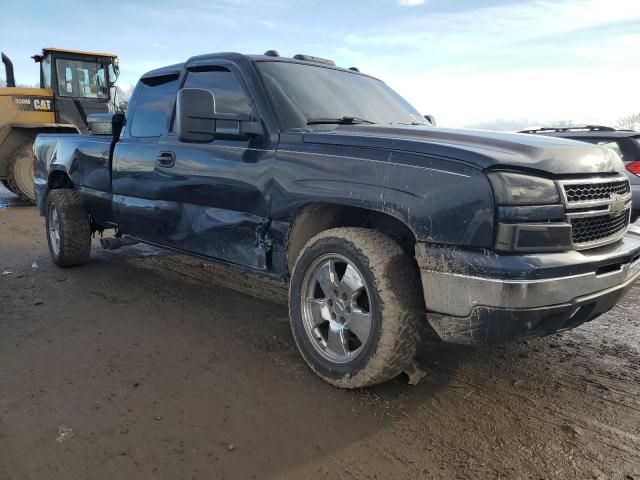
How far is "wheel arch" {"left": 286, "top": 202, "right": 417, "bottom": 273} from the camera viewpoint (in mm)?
2976

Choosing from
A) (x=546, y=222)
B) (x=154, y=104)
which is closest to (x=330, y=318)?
(x=546, y=222)

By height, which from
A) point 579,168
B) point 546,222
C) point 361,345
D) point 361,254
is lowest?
point 361,345

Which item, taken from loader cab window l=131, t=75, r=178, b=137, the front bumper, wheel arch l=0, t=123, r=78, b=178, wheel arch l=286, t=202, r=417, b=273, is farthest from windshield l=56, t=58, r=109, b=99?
the front bumper

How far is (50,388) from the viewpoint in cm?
296

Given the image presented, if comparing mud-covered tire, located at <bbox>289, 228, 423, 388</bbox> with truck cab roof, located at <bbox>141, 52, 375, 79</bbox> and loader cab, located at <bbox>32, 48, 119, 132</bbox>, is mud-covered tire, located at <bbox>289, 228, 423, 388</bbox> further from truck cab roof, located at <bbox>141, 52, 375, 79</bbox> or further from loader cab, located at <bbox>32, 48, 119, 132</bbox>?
loader cab, located at <bbox>32, 48, 119, 132</bbox>

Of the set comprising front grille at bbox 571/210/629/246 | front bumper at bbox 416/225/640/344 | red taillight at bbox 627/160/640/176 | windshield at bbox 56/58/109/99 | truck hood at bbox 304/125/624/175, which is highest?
windshield at bbox 56/58/109/99

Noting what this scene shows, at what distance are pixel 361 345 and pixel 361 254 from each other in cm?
51

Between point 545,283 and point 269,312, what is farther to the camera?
point 269,312

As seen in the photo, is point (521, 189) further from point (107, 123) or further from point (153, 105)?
point (107, 123)

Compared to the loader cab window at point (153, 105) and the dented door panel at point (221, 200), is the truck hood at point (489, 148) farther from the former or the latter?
the loader cab window at point (153, 105)

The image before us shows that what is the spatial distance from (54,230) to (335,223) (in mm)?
3903

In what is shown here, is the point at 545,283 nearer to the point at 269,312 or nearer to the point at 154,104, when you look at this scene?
the point at 269,312

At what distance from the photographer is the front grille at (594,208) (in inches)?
98.5

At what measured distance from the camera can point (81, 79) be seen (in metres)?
12.5
